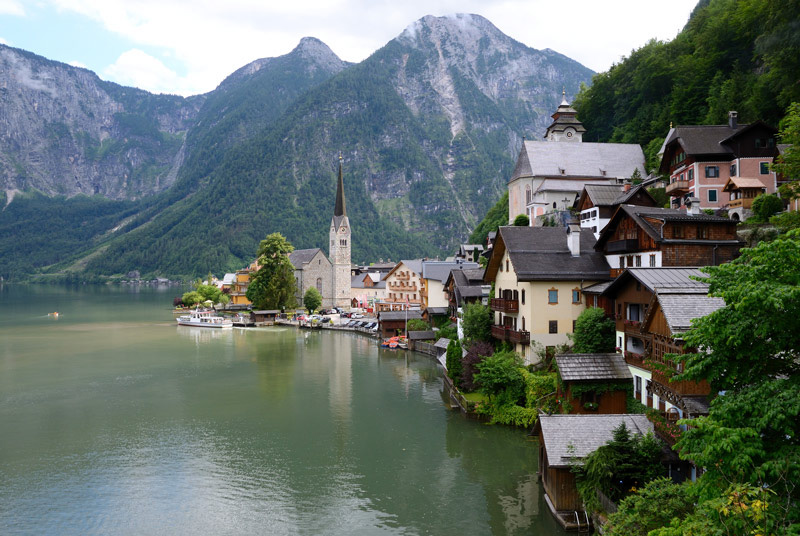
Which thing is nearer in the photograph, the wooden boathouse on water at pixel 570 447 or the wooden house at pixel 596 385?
the wooden boathouse on water at pixel 570 447

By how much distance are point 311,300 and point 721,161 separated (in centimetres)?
6880

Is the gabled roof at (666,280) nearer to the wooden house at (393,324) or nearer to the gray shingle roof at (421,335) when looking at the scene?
→ the gray shingle roof at (421,335)

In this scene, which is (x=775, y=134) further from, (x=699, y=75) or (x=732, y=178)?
(x=699, y=75)

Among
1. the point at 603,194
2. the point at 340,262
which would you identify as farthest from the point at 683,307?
the point at 340,262

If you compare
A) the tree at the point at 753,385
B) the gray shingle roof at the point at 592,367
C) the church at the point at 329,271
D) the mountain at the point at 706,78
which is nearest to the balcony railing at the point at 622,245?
the gray shingle roof at the point at 592,367

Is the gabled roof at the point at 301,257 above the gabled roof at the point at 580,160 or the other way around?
the other way around

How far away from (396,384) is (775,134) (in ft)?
106

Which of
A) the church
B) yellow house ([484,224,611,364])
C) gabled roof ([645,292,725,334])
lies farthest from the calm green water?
the church

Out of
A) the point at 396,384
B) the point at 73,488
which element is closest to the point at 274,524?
the point at 73,488

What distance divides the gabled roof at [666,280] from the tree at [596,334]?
2.23 metres

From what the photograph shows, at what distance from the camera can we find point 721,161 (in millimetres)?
42281

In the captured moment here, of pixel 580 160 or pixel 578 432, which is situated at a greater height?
pixel 580 160

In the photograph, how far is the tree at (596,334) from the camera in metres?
27.5

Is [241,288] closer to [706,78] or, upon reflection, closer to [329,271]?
[329,271]
